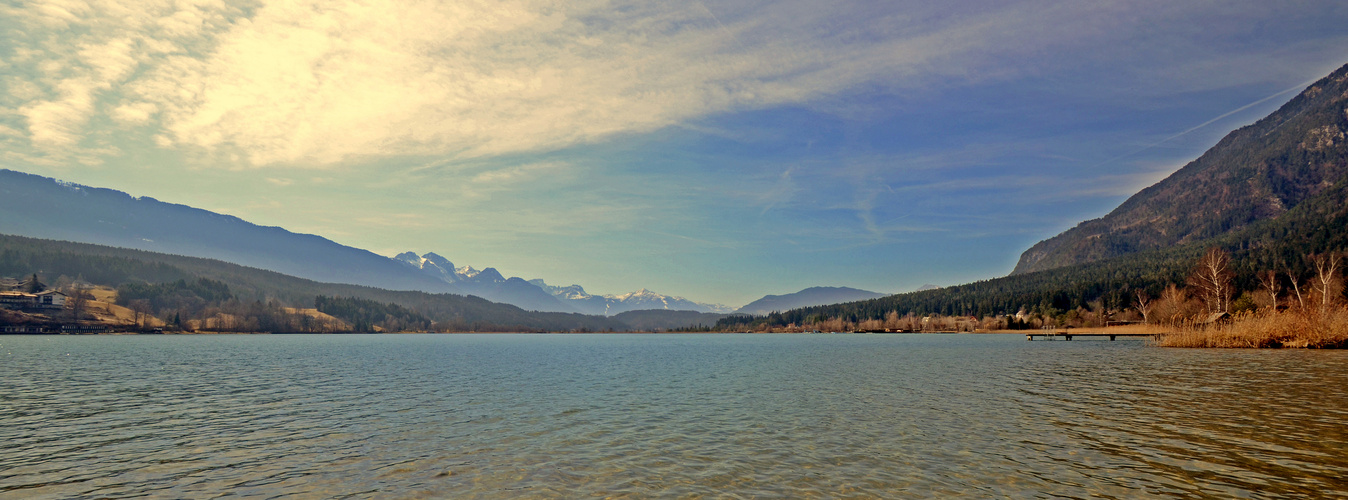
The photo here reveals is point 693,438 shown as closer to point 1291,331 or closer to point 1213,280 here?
point 1291,331

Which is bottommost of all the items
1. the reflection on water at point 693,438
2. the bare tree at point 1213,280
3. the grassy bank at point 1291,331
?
the reflection on water at point 693,438

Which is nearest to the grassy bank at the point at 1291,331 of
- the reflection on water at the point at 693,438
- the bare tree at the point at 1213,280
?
the reflection on water at the point at 693,438

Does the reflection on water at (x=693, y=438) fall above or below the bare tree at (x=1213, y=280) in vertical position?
below

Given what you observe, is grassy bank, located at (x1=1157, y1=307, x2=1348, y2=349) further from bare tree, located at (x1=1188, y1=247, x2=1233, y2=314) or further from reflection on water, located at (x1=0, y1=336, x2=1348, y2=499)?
bare tree, located at (x1=1188, y1=247, x2=1233, y2=314)

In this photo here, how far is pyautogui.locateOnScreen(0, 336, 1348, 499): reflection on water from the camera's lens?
20.4 meters

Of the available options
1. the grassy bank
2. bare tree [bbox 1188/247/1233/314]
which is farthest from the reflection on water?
bare tree [bbox 1188/247/1233/314]

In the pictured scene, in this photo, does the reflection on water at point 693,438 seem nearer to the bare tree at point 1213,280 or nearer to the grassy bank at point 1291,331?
the grassy bank at point 1291,331

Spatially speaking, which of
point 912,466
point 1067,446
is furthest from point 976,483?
point 1067,446

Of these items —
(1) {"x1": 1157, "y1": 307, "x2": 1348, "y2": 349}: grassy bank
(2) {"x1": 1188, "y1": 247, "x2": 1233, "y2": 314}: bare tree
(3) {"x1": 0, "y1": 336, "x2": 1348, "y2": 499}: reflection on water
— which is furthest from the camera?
(2) {"x1": 1188, "y1": 247, "x2": 1233, "y2": 314}: bare tree

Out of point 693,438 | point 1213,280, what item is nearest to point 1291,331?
point 1213,280

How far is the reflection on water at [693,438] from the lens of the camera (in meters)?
20.4

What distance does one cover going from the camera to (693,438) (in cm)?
2833

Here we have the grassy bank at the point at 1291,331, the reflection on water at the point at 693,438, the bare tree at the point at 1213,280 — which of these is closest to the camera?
the reflection on water at the point at 693,438

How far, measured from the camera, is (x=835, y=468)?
22.3 metres
